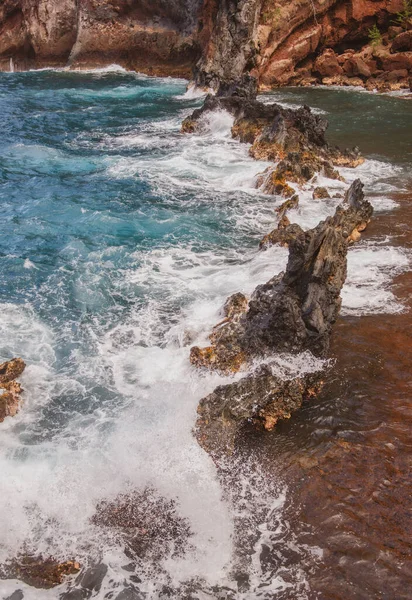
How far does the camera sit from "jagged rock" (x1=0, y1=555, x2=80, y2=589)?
5750 millimetres

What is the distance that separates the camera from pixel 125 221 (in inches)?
598

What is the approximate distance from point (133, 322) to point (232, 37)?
28.7 metres

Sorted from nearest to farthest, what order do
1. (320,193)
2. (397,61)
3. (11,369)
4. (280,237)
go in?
(11,369), (280,237), (320,193), (397,61)

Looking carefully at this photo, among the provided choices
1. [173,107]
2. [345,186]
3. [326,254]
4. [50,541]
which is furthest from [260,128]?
[50,541]

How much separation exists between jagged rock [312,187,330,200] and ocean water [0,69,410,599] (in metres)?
0.26

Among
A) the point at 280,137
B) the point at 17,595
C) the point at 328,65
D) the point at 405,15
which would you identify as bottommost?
the point at 17,595

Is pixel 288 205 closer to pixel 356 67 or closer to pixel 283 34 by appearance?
pixel 356 67

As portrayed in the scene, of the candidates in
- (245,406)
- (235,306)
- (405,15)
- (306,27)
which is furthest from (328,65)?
(245,406)

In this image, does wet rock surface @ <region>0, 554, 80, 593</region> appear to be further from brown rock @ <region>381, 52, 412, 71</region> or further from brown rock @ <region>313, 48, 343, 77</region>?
brown rock @ <region>313, 48, 343, 77</region>

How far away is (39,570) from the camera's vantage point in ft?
19.2

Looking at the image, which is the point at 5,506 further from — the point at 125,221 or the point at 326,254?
the point at 125,221

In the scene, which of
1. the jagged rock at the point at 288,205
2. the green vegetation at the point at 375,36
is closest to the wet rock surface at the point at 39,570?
the jagged rock at the point at 288,205

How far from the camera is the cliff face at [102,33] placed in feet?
131

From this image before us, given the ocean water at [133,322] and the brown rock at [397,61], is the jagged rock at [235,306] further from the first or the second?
the brown rock at [397,61]
